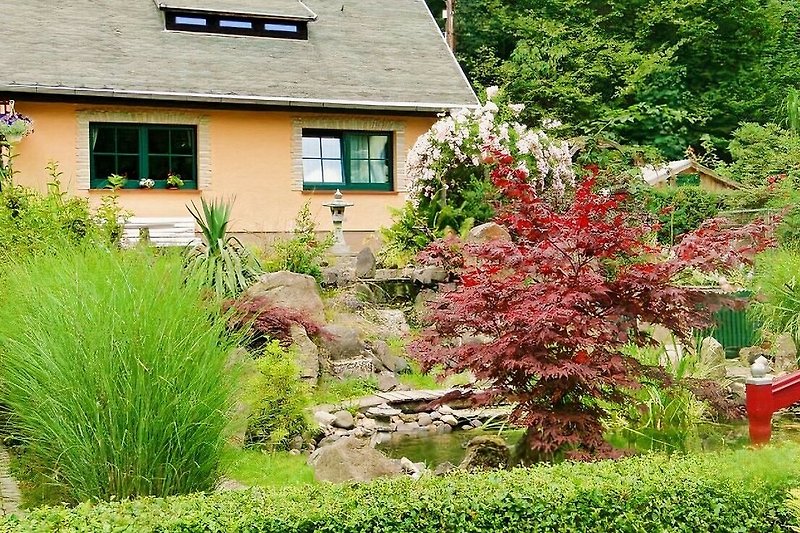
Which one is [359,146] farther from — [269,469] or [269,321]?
[269,469]

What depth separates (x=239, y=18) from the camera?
16234 millimetres

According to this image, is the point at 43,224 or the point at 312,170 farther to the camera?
the point at 312,170

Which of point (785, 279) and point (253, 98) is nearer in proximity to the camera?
point (785, 279)

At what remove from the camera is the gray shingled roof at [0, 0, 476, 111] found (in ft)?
45.3

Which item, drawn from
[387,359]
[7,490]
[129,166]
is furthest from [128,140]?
[7,490]

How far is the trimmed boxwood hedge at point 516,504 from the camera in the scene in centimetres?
377

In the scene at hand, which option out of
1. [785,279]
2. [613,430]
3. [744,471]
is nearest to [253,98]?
[785,279]

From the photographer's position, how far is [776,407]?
18.9 ft

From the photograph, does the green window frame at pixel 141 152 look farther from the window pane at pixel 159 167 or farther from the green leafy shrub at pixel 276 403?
the green leafy shrub at pixel 276 403

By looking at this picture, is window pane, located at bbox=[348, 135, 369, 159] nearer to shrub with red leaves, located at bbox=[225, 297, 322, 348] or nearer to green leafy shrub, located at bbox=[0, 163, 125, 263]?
green leafy shrub, located at bbox=[0, 163, 125, 263]

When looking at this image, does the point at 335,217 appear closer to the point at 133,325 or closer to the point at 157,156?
the point at 157,156

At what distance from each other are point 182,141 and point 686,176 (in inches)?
457

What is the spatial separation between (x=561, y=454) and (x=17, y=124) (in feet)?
29.3

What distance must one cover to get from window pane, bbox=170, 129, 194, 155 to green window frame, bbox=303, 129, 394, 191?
6.77 feet
